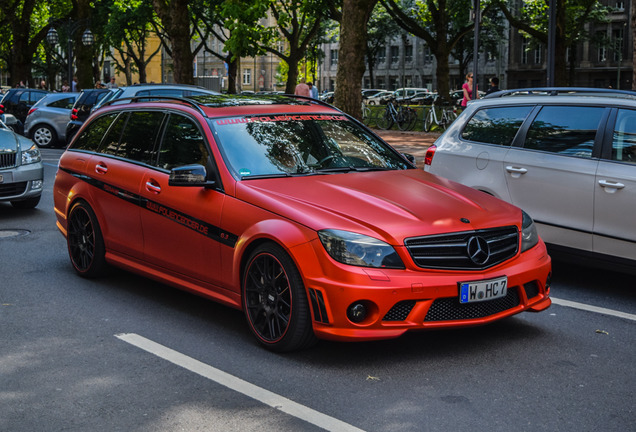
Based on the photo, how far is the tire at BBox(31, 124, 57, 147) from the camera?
25.9m

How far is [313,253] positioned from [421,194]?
1.09m

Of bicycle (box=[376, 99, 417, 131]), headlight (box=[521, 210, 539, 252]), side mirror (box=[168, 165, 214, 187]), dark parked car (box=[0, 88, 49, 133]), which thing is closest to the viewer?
headlight (box=[521, 210, 539, 252])

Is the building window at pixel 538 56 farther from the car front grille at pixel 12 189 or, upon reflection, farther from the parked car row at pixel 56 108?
the car front grille at pixel 12 189

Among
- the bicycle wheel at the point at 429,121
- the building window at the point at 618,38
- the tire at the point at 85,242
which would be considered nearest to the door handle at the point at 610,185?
the tire at the point at 85,242

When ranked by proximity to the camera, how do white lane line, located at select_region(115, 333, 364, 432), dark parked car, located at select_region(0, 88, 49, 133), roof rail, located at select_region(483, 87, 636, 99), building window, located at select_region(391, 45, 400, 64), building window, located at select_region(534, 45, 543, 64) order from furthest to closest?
building window, located at select_region(391, 45, 400, 64) < building window, located at select_region(534, 45, 543, 64) < dark parked car, located at select_region(0, 88, 49, 133) < roof rail, located at select_region(483, 87, 636, 99) < white lane line, located at select_region(115, 333, 364, 432)

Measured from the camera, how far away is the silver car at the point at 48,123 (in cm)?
2586

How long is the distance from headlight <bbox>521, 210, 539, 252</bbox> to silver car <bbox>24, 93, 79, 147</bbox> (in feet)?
71.0

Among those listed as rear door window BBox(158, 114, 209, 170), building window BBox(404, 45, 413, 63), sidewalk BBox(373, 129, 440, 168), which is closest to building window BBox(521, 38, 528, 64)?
building window BBox(404, 45, 413, 63)

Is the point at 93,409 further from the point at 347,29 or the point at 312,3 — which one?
the point at 312,3

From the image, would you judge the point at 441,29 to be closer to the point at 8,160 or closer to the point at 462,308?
the point at 8,160

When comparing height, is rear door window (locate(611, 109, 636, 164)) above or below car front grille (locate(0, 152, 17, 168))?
above

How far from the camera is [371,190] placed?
19.8 feet

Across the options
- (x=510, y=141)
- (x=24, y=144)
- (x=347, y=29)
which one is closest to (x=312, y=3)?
(x=347, y=29)

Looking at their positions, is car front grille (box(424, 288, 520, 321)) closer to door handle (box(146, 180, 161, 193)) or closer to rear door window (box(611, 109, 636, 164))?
rear door window (box(611, 109, 636, 164))
